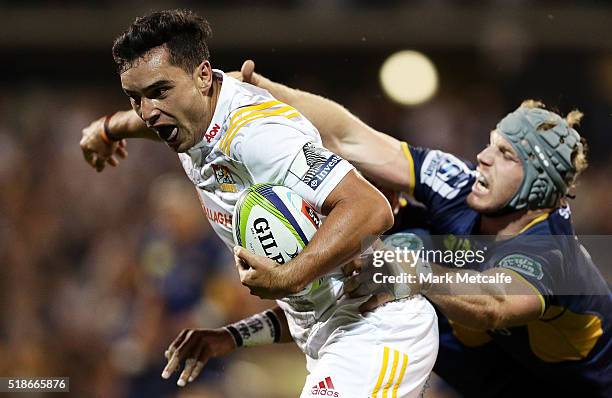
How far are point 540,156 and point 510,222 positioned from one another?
0.33m

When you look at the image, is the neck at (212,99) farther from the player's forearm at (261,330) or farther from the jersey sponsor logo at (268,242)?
the player's forearm at (261,330)

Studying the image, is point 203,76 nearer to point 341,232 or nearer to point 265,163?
point 265,163

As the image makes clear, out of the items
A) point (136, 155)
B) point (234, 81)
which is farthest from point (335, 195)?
point (136, 155)

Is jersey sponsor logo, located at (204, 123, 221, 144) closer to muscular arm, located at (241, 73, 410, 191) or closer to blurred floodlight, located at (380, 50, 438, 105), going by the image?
muscular arm, located at (241, 73, 410, 191)

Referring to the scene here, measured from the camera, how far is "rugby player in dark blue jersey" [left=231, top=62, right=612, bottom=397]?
3793 mm

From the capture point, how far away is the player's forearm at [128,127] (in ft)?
13.0

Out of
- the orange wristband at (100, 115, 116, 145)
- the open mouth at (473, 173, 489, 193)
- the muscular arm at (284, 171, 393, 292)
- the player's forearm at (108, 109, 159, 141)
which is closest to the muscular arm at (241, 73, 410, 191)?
the open mouth at (473, 173, 489, 193)

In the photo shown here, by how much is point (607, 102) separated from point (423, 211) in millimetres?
4220

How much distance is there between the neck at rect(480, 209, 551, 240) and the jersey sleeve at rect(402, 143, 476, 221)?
0.17 metres

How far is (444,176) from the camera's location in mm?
4066

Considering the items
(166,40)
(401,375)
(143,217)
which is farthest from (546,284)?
(143,217)

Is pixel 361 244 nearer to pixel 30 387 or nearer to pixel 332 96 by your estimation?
pixel 30 387

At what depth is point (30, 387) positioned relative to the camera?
5.74 meters

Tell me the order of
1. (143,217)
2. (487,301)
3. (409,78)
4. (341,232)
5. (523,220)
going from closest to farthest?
(341,232)
(487,301)
(523,220)
(143,217)
(409,78)
